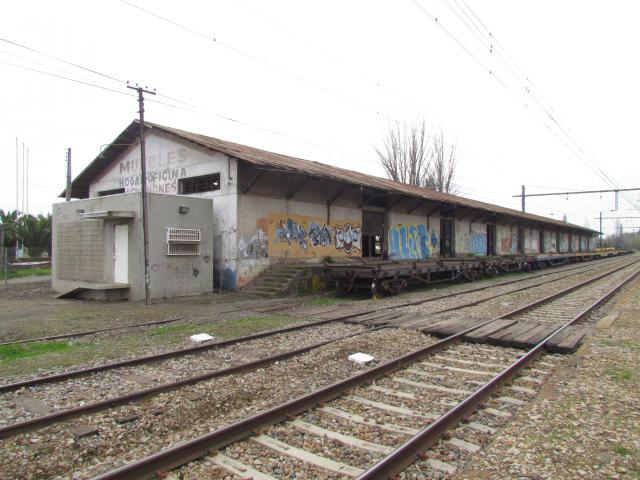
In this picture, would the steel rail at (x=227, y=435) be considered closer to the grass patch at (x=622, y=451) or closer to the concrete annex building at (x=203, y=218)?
the grass patch at (x=622, y=451)

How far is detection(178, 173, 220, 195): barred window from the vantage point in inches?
693

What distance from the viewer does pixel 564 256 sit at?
1503 inches

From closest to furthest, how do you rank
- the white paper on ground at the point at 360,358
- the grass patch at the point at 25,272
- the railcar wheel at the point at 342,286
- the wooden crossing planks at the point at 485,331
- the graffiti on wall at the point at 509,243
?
the white paper on ground at the point at 360,358, the wooden crossing planks at the point at 485,331, the railcar wheel at the point at 342,286, the grass patch at the point at 25,272, the graffiti on wall at the point at 509,243

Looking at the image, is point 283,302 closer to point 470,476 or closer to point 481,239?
point 470,476

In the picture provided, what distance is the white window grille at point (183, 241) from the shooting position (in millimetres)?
14844

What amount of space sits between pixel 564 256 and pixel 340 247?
85.6ft

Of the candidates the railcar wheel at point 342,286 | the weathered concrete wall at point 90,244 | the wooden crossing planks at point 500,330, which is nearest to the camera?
the wooden crossing planks at point 500,330

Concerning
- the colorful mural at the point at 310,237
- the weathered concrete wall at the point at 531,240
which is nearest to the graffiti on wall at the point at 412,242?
the colorful mural at the point at 310,237

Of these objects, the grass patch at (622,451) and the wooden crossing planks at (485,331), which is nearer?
the grass patch at (622,451)

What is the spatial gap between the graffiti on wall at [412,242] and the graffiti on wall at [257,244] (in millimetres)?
8927

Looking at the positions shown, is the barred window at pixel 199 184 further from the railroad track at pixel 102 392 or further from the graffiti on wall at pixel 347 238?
the railroad track at pixel 102 392

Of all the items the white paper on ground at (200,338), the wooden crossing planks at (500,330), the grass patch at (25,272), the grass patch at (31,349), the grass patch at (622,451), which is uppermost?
the grass patch at (25,272)

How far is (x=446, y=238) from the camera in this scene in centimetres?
3042

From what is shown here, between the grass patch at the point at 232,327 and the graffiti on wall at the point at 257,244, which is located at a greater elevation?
the graffiti on wall at the point at 257,244
